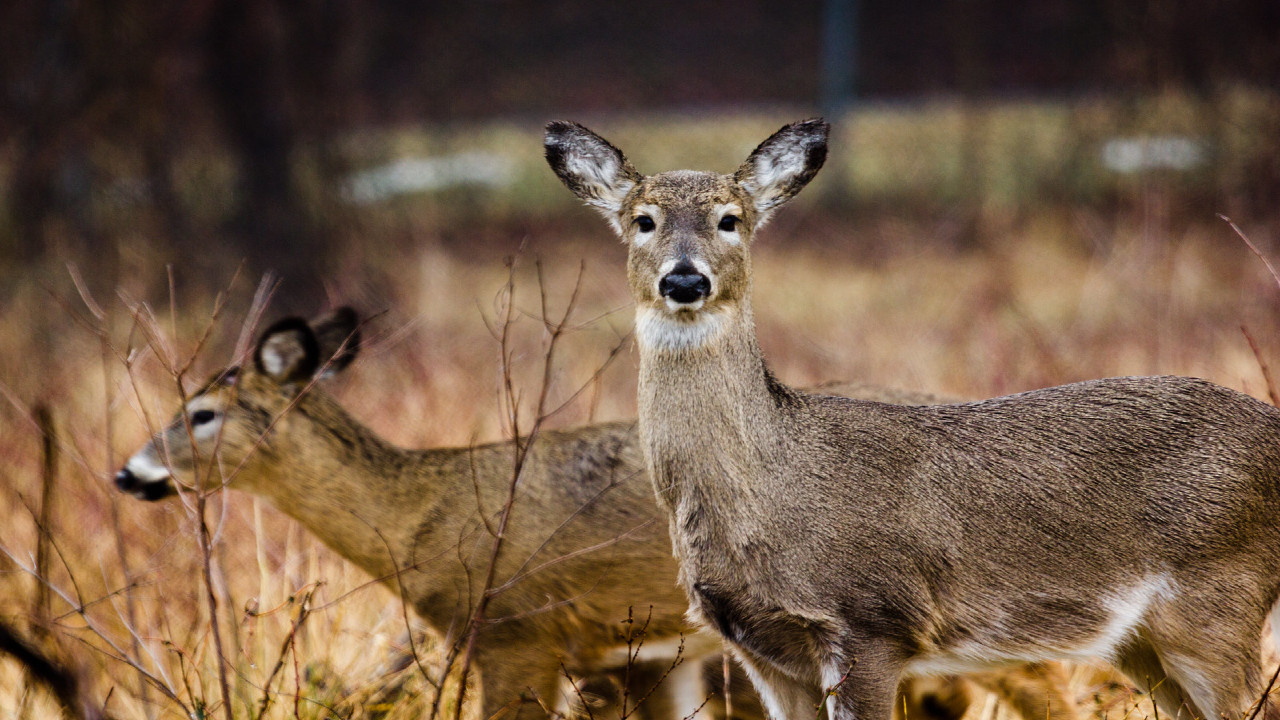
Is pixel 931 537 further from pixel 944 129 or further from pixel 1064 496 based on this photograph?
pixel 944 129

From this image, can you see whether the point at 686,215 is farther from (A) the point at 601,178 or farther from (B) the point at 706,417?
(B) the point at 706,417

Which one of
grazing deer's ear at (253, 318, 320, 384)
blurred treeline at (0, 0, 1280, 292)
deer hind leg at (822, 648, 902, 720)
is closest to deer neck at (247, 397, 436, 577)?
grazing deer's ear at (253, 318, 320, 384)

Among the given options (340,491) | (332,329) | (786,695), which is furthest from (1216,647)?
(332,329)

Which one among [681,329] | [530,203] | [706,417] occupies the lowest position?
[706,417]

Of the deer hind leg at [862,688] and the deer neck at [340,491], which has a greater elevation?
the deer neck at [340,491]

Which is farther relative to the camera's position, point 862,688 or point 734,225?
point 734,225

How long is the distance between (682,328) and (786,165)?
26.6 inches

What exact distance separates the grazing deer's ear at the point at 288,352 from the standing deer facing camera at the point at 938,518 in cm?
167

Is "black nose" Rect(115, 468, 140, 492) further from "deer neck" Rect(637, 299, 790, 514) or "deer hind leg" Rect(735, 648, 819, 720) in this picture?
"deer hind leg" Rect(735, 648, 819, 720)

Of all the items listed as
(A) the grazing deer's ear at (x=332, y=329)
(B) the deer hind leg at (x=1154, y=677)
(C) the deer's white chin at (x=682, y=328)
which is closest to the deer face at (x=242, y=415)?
(A) the grazing deer's ear at (x=332, y=329)

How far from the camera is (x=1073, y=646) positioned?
11.3 ft

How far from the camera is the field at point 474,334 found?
4.58 meters

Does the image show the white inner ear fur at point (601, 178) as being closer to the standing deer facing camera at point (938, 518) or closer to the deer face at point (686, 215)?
the deer face at point (686, 215)

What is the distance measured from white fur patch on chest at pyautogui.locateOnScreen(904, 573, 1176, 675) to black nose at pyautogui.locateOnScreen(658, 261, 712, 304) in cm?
109
